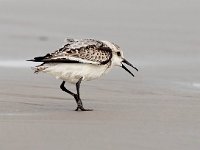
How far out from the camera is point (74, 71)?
857cm

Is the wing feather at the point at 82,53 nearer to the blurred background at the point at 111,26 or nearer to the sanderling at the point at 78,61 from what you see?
the sanderling at the point at 78,61

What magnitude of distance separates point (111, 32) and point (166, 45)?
162 cm

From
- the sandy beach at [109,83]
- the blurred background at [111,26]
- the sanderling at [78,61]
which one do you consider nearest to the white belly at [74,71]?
the sanderling at [78,61]

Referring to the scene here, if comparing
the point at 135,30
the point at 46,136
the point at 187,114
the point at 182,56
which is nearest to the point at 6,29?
the point at 135,30

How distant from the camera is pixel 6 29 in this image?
15445mm

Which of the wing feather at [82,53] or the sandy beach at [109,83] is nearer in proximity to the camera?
the sandy beach at [109,83]

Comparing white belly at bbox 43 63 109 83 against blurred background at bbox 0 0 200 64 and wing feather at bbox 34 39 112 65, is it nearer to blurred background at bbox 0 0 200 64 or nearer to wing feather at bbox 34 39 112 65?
wing feather at bbox 34 39 112 65

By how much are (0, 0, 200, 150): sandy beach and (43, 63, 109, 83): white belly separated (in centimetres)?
37

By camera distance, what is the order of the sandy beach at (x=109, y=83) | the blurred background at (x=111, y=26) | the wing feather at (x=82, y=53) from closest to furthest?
the sandy beach at (x=109, y=83), the wing feather at (x=82, y=53), the blurred background at (x=111, y=26)

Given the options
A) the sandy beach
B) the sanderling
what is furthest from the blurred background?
the sanderling

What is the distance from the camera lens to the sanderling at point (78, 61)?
8453mm

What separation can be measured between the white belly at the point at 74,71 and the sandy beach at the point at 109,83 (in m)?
0.37

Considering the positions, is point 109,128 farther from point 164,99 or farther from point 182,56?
point 182,56

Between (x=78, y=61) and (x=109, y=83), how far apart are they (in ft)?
7.88
